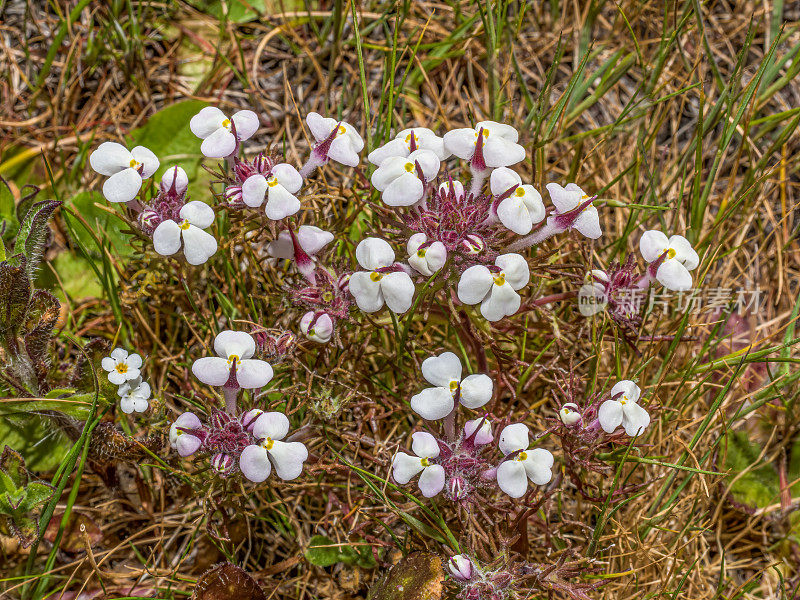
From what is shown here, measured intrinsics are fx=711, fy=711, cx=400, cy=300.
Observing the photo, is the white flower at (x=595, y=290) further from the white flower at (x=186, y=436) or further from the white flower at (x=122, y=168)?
the white flower at (x=122, y=168)

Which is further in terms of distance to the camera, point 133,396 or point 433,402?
point 133,396

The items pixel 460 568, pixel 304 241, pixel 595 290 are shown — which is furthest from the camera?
pixel 595 290

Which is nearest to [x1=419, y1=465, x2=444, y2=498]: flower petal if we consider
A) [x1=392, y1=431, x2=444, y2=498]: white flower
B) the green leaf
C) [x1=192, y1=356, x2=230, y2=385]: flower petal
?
[x1=392, y1=431, x2=444, y2=498]: white flower

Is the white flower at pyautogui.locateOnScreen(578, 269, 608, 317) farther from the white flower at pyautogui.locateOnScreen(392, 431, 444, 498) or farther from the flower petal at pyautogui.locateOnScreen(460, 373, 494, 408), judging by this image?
the white flower at pyautogui.locateOnScreen(392, 431, 444, 498)

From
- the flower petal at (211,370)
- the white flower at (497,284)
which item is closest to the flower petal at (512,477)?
the white flower at (497,284)

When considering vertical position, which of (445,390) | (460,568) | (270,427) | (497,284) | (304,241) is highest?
(497,284)

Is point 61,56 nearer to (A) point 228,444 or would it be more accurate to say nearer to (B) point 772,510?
(A) point 228,444

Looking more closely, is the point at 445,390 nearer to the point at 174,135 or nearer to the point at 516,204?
the point at 516,204

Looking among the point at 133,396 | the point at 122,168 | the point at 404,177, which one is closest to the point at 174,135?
the point at 122,168
